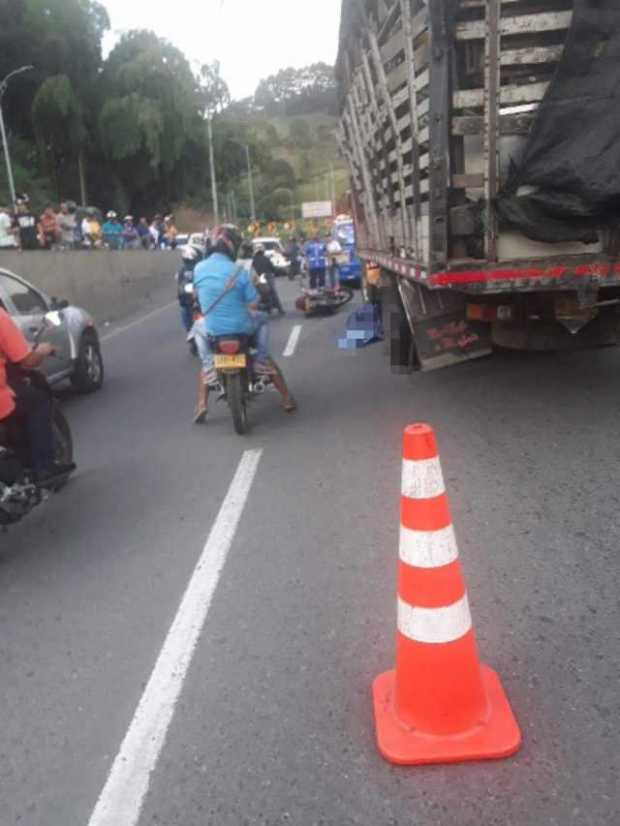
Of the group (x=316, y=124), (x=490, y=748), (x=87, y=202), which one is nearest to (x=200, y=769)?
(x=490, y=748)

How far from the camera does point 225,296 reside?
25.2ft

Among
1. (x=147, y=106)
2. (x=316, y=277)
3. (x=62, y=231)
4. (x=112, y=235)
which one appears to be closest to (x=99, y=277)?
(x=62, y=231)

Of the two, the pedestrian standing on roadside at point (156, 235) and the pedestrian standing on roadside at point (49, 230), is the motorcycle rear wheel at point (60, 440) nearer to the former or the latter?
the pedestrian standing on roadside at point (49, 230)

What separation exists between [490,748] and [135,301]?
22438 millimetres

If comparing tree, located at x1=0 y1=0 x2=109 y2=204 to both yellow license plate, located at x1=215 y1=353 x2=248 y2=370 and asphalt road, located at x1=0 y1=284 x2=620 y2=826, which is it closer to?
yellow license plate, located at x1=215 y1=353 x2=248 y2=370

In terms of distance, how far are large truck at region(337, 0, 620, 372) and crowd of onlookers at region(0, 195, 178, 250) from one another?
14.2 meters

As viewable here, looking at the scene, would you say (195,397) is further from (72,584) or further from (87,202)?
(87,202)

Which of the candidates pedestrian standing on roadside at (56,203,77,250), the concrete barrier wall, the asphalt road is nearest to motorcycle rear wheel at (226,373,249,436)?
the asphalt road

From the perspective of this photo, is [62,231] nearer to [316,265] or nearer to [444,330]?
[316,265]

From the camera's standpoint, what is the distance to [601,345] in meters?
7.16

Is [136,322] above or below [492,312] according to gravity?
below

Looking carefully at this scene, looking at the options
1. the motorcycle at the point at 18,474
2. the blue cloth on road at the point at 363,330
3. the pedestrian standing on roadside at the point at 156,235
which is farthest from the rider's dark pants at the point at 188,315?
the pedestrian standing on roadside at the point at 156,235

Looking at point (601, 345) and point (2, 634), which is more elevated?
point (601, 345)

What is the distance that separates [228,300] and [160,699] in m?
4.80
